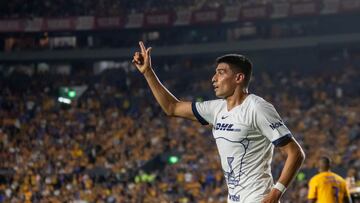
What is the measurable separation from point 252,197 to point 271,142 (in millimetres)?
391

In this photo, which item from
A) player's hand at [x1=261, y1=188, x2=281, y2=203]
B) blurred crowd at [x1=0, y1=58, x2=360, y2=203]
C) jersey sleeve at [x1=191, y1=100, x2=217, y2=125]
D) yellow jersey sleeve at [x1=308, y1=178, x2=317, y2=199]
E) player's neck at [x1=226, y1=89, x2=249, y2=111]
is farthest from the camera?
blurred crowd at [x1=0, y1=58, x2=360, y2=203]

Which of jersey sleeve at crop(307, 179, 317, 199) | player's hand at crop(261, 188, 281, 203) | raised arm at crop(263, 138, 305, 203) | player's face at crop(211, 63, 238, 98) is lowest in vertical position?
jersey sleeve at crop(307, 179, 317, 199)

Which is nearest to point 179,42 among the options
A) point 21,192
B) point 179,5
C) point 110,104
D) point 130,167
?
point 179,5

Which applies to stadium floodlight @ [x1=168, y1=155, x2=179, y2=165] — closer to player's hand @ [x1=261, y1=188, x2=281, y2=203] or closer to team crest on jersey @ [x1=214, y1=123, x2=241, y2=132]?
team crest on jersey @ [x1=214, y1=123, x2=241, y2=132]

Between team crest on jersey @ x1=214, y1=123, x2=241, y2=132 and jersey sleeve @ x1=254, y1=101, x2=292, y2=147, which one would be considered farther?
team crest on jersey @ x1=214, y1=123, x2=241, y2=132

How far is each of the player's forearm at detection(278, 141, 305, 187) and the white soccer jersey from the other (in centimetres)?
7

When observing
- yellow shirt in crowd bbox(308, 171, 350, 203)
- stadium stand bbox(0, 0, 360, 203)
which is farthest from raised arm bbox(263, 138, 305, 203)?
stadium stand bbox(0, 0, 360, 203)

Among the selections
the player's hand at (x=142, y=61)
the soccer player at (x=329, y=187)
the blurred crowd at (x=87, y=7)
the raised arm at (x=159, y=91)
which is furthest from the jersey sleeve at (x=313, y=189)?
the blurred crowd at (x=87, y=7)

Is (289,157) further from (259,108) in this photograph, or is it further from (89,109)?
(89,109)

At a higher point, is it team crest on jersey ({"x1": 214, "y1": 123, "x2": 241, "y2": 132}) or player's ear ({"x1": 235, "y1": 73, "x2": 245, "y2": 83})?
player's ear ({"x1": 235, "y1": 73, "x2": 245, "y2": 83})

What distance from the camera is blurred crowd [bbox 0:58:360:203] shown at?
2381 centimetres

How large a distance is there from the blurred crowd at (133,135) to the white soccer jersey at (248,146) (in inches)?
612

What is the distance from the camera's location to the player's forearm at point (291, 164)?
472 cm

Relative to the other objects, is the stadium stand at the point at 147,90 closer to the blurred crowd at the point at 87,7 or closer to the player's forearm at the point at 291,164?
the blurred crowd at the point at 87,7
